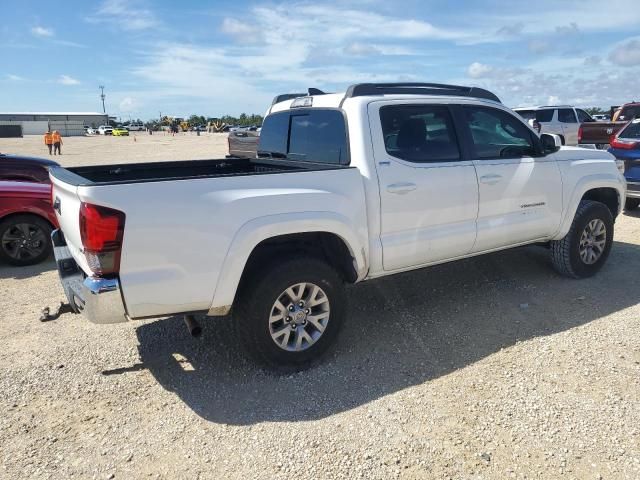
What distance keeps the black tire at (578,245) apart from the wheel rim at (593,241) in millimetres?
27

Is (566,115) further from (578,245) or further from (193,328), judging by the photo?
(193,328)

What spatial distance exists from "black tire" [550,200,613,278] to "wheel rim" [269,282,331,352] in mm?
2925

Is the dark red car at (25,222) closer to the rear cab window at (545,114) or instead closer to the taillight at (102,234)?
the taillight at (102,234)

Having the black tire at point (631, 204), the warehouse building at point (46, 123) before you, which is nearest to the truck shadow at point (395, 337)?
the black tire at point (631, 204)

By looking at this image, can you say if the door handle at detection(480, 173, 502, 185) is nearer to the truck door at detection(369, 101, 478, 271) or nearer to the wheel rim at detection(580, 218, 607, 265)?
the truck door at detection(369, 101, 478, 271)

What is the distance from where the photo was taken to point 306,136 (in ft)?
14.1

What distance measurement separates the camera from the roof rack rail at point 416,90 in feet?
12.9

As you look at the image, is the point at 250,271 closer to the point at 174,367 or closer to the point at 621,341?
the point at 174,367

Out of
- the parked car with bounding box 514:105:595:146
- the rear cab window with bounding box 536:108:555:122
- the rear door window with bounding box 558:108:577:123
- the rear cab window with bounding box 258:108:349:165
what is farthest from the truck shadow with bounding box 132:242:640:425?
the rear door window with bounding box 558:108:577:123

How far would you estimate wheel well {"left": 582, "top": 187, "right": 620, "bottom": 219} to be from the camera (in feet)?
17.8

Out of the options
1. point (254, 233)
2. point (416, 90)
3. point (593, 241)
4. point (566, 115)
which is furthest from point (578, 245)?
point (566, 115)

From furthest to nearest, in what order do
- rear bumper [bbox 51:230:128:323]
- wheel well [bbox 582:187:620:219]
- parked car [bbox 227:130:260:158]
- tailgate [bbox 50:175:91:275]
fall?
parked car [bbox 227:130:260:158], wheel well [bbox 582:187:620:219], tailgate [bbox 50:175:91:275], rear bumper [bbox 51:230:128:323]

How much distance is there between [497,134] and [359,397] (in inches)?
108

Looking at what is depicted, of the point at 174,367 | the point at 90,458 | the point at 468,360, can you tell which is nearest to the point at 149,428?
the point at 90,458
